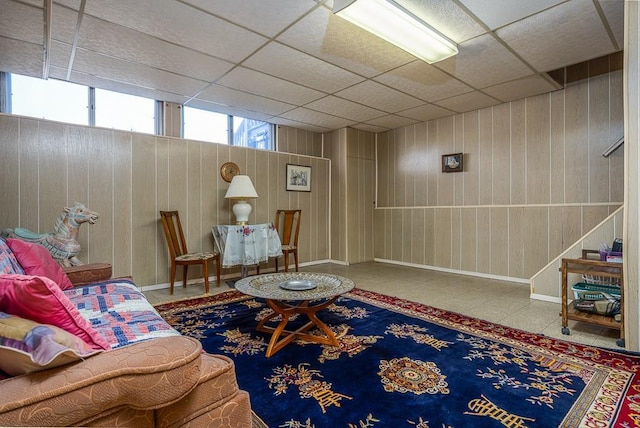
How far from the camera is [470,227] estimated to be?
4.91 m

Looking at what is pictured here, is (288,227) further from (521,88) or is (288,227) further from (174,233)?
(521,88)

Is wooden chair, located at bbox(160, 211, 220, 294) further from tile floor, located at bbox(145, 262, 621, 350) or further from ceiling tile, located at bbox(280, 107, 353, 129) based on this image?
ceiling tile, located at bbox(280, 107, 353, 129)

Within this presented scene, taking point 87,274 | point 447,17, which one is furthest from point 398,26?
point 87,274

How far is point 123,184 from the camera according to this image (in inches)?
154

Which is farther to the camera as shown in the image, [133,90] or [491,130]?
[491,130]

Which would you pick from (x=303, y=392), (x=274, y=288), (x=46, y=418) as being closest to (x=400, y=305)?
(x=274, y=288)

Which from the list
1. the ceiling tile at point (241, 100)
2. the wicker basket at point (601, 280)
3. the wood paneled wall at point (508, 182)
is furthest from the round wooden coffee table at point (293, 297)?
the wood paneled wall at point (508, 182)

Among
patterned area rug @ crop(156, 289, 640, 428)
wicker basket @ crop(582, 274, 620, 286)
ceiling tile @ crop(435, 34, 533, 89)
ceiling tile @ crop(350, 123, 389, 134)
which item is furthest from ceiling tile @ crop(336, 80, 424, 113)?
wicker basket @ crop(582, 274, 620, 286)

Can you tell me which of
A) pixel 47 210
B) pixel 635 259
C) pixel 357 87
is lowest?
pixel 635 259

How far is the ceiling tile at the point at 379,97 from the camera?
392cm

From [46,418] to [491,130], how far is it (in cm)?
534

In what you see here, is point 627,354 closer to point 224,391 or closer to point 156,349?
point 224,391

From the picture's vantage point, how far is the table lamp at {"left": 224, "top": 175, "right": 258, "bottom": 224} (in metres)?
4.32

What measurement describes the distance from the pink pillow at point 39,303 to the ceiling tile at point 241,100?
3353 mm
